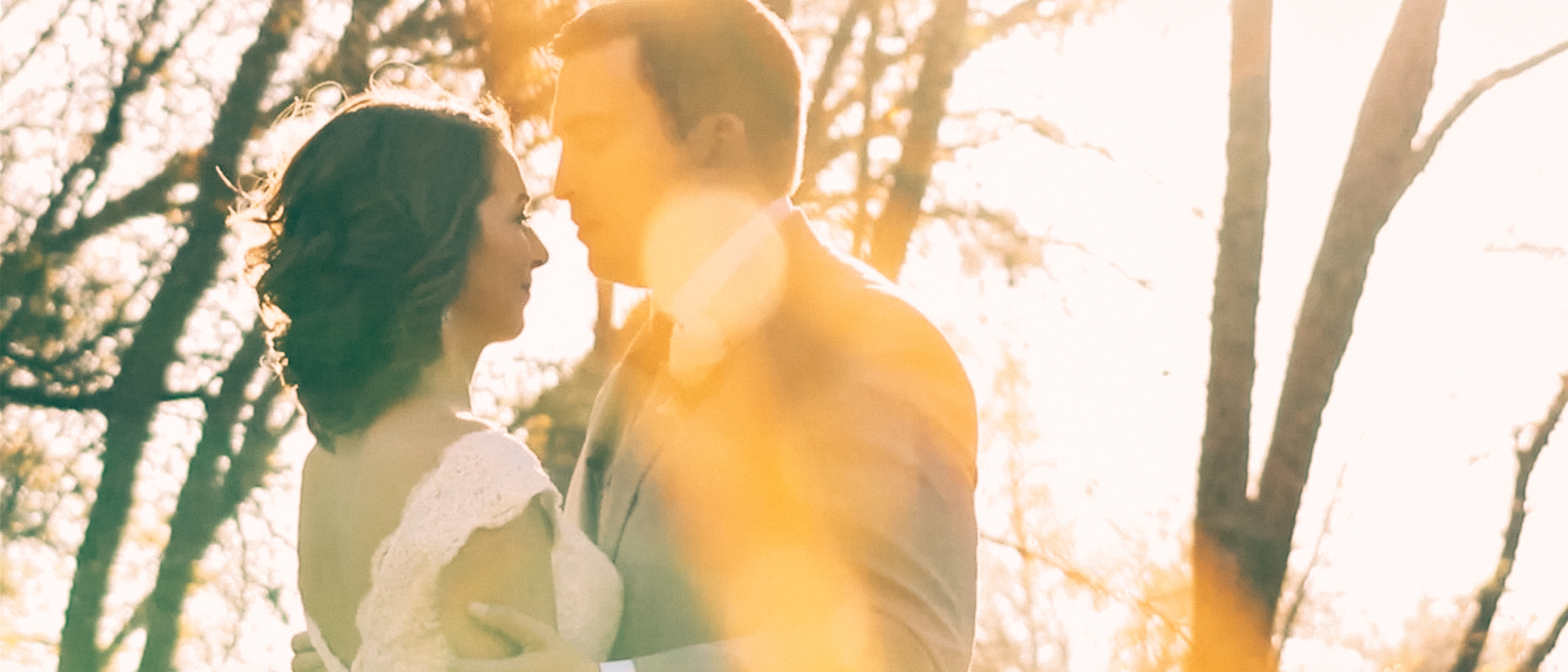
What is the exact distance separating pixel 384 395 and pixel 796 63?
1.21 m

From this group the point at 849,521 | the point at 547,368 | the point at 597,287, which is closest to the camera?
the point at 849,521

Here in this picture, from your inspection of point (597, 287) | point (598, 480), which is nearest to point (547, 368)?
point (597, 287)

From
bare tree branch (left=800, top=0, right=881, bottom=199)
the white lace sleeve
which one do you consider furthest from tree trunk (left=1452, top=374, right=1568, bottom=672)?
the white lace sleeve

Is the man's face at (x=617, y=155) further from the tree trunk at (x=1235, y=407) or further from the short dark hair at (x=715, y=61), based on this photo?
the tree trunk at (x=1235, y=407)

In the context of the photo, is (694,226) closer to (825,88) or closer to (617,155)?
(617,155)

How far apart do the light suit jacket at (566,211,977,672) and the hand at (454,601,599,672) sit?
233 mm

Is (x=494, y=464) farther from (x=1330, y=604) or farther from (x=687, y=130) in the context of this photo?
(x=1330, y=604)

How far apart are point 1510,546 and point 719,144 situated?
45.4ft

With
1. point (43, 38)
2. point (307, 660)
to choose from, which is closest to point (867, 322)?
point (307, 660)

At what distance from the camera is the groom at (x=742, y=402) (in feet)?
8.32

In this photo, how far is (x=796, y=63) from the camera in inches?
125

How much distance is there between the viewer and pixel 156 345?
416 inches

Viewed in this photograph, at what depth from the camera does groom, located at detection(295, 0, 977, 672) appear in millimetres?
2531

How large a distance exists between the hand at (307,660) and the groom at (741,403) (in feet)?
1.72
